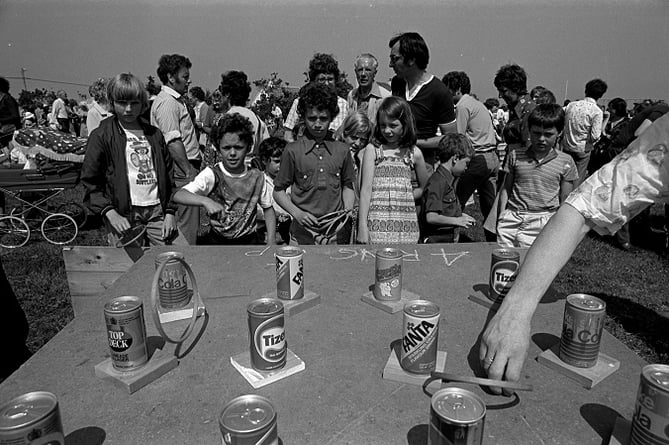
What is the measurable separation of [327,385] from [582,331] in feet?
2.64

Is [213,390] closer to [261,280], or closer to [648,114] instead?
[261,280]

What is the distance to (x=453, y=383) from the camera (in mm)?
1387

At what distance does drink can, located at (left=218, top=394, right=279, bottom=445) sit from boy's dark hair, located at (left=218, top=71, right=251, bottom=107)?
4536 millimetres

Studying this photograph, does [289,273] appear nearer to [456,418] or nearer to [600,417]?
[456,418]

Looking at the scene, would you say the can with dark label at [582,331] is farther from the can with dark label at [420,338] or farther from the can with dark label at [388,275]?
the can with dark label at [388,275]

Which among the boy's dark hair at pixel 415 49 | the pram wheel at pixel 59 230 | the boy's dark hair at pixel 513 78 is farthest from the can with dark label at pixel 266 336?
the pram wheel at pixel 59 230

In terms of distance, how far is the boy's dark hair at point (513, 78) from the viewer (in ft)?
17.5

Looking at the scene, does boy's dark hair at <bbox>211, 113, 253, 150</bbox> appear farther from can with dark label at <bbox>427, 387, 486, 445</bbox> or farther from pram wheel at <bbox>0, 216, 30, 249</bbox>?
pram wheel at <bbox>0, 216, 30, 249</bbox>

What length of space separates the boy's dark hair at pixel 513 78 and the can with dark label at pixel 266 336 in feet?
16.2

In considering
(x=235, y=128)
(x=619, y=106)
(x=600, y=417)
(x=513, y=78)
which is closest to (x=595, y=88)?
(x=619, y=106)

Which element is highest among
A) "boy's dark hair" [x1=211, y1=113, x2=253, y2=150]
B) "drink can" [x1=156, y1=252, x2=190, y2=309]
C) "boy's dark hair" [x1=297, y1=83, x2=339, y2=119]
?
"boy's dark hair" [x1=297, y1=83, x2=339, y2=119]

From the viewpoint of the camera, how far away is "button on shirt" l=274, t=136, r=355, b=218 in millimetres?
3225

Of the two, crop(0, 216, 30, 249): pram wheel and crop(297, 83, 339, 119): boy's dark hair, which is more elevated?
crop(297, 83, 339, 119): boy's dark hair

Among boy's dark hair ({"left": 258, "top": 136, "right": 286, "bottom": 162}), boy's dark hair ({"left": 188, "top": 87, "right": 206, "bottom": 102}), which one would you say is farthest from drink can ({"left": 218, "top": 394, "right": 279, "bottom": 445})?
boy's dark hair ({"left": 188, "top": 87, "right": 206, "bottom": 102})
